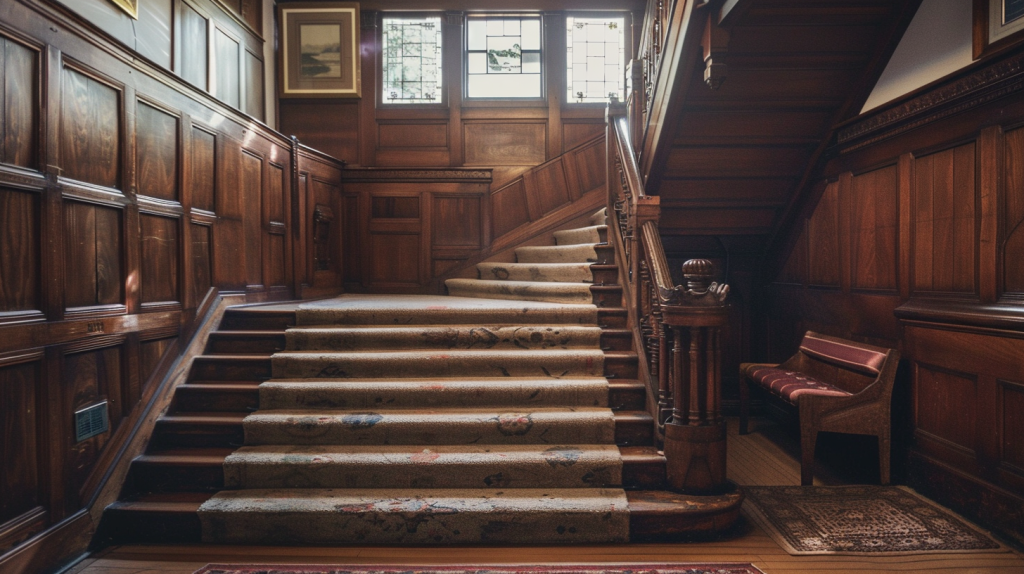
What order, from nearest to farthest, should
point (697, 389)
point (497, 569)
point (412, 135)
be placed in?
1. point (497, 569)
2. point (697, 389)
3. point (412, 135)

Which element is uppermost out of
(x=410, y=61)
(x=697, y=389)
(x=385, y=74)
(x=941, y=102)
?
(x=410, y=61)

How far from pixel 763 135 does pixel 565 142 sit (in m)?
Answer: 2.88

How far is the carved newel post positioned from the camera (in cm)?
279

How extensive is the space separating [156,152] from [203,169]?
0.46 m

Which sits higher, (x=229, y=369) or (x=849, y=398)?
(x=229, y=369)

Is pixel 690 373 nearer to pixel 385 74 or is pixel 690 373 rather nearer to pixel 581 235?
pixel 581 235

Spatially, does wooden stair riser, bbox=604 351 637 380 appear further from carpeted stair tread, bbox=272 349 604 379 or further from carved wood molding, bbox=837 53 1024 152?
carved wood molding, bbox=837 53 1024 152

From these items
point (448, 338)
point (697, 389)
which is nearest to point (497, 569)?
point (697, 389)

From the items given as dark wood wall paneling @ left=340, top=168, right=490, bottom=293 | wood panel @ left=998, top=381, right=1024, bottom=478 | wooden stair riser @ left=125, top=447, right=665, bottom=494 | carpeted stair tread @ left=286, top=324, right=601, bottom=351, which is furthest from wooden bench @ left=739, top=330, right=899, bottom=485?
dark wood wall paneling @ left=340, top=168, right=490, bottom=293

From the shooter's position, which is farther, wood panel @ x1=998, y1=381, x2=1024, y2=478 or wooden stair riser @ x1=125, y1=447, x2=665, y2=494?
wooden stair riser @ x1=125, y1=447, x2=665, y2=494

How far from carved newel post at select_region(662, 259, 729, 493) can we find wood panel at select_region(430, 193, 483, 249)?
3463 mm

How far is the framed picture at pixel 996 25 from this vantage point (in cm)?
259

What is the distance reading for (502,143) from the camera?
6.53 m

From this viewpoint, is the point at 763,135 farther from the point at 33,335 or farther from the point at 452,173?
the point at 33,335
